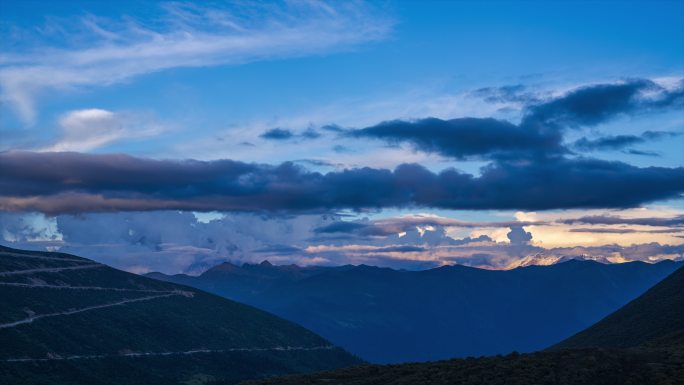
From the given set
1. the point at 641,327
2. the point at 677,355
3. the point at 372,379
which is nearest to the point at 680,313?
the point at 641,327

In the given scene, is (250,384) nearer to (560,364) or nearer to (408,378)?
(408,378)

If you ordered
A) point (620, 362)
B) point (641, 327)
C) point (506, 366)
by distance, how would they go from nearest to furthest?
1. point (620, 362)
2. point (506, 366)
3. point (641, 327)

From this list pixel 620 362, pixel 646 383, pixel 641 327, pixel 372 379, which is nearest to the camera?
pixel 646 383

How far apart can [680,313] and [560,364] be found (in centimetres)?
11936

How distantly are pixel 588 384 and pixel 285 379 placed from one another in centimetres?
4497

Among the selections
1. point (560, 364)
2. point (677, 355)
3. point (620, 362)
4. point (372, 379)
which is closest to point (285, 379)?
point (372, 379)

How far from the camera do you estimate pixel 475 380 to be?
9525cm

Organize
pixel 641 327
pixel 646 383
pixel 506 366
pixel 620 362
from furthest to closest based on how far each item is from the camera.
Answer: pixel 641 327 → pixel 506 366 → pixel 620 362 → pixel 646 383

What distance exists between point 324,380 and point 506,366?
2646cm

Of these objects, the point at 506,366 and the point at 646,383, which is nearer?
the point at 646,383

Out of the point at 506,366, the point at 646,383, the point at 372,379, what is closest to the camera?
the point at 646,383

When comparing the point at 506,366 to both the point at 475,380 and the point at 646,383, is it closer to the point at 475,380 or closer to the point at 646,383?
the point at 475,380

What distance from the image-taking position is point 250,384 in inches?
4451

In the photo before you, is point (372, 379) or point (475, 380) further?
point (372, 379)
